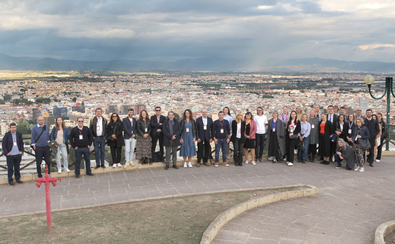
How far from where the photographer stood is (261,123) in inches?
399

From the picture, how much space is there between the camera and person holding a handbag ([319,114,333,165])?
1005cm

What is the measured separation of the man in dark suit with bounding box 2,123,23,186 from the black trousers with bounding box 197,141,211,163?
4.99 meters

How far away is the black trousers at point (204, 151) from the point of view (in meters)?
9.74

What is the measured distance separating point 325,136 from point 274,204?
4.51 meters

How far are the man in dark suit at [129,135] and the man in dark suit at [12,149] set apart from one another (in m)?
2.74

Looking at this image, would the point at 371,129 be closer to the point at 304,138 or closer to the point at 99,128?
the point at 304,138

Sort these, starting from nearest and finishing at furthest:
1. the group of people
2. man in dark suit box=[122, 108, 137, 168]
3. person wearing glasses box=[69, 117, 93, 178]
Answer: person wearing glasses box=[69, 117, 93, 178] → the group of people → man in dark suit box=[122, 108, 137, 168]

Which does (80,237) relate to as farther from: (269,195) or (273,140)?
(273,140)

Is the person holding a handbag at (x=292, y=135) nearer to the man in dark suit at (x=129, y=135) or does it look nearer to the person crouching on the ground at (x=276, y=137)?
the person crouching on the ground at (x=276, y=137)

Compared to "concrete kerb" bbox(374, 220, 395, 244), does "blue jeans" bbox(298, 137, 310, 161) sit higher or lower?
higher

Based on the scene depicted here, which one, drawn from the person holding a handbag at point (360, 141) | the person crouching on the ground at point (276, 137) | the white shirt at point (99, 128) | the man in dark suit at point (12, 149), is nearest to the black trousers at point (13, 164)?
the man in dark suit at point (12, 149)

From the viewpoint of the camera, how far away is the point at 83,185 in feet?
25.4

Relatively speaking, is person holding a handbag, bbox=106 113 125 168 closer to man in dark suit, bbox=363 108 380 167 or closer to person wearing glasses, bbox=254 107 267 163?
person wearing glasses, bbox=254 107 267 163

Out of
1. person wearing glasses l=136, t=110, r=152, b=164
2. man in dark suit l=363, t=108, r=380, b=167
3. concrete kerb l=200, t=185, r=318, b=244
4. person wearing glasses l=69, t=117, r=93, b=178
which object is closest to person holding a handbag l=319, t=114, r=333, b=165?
man in dark suit l=363, t=108, r=380, b=167
